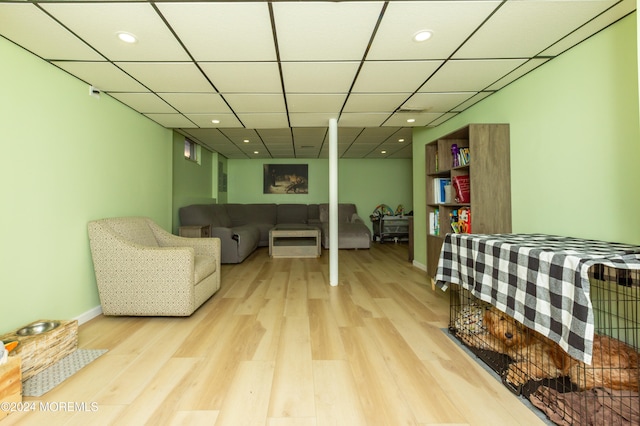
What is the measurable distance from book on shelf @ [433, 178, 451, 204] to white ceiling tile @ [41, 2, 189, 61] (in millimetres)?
2629

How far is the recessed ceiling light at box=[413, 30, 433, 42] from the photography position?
1.71m

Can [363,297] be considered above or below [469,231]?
below

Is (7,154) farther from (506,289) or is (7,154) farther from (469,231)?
(469,231)

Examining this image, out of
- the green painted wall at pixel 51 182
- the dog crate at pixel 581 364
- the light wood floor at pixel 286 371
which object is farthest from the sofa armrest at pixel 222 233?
the dog crate at pixel 581 364

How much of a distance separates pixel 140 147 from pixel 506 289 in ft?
11.9

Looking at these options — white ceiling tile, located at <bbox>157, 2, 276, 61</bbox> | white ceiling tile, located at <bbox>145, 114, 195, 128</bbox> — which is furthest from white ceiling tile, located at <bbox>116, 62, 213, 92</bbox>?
white ceiling tile, located at <bbox>145, 114, 195, 128</bbox>

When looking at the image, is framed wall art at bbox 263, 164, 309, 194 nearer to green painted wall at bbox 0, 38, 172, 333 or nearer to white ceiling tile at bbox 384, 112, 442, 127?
white ceiling tile at bbox 384, 112, 442, 127

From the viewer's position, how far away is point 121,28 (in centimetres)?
164

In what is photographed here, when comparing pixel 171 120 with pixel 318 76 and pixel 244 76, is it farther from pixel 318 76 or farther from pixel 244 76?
pixel 318 76

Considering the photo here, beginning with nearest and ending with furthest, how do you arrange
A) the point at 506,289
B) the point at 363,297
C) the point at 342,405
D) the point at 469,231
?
the point at 342,405, the point at 506,289, the point at 469,231, the point at 363,297

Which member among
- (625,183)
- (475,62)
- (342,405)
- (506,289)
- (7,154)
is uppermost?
(475,62)

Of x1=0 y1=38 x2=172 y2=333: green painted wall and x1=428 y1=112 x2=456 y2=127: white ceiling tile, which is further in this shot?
x1=428 y1=112 x2=456 y2=127: white ceiling tile

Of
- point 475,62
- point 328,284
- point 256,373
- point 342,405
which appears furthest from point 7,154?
point 475,62

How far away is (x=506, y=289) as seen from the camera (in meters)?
1.52
